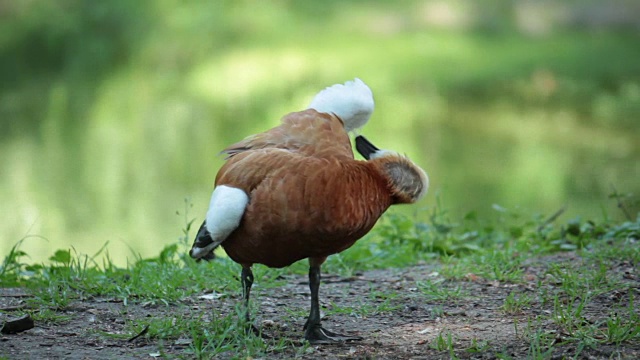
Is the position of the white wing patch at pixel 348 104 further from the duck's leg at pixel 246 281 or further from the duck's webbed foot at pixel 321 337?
the duck's webbed foot at pixel 321 337

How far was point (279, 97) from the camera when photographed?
12.5 meters

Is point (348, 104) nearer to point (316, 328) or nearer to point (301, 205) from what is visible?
point (301, 205)

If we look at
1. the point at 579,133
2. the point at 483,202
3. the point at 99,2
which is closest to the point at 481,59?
the point at 579,133

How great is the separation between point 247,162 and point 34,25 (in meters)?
11.9

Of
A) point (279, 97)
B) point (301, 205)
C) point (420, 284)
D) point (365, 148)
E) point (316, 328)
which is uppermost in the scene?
point (279, 97)

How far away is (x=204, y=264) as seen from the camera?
5.75 m

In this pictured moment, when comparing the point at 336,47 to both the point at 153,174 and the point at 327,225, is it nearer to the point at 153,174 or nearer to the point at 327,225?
the point at 153,174

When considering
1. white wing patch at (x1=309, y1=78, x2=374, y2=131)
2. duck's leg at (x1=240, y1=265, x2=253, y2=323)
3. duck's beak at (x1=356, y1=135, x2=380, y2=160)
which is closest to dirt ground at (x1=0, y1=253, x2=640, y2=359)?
duck's leg at (x1=240, y1=265, x2=253, y2=323)

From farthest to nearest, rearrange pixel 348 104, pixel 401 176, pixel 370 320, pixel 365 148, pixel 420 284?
pixel 420 284
pixel 370 320
pixel 348 104
pixel 365 148
pixel 401 176

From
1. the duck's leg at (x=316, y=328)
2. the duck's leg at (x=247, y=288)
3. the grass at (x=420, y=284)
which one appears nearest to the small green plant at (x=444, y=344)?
the grass at (x=420, y=284)

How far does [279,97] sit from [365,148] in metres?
8.18

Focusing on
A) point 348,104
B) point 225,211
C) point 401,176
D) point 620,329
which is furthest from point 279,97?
point 620,329

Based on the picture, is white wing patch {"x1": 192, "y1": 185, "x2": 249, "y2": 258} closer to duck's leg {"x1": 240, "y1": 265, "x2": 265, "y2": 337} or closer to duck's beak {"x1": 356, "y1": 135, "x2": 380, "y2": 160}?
duck's leg {"x1": 240, "y1": 265, "x2": 265, "y2": 337}

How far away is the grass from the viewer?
4133mm
